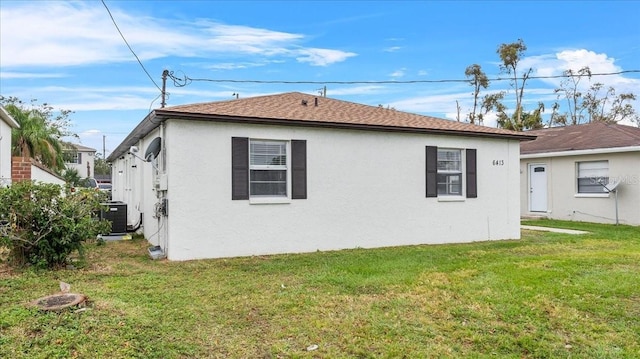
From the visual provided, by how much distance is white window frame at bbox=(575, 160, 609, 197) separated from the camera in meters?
14.6

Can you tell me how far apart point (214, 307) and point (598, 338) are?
152 inches

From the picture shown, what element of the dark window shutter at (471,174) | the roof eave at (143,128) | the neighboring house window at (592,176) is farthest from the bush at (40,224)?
the neighboring house window at (592,176)

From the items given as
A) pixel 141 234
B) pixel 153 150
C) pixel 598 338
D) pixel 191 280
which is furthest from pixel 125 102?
pixel 598 338

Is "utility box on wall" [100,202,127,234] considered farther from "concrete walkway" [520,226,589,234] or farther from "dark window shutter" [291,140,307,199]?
"concrete walkway" [520,226,589,234]

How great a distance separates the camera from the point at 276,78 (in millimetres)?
16594

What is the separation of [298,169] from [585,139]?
1214cm

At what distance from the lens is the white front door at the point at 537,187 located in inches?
645

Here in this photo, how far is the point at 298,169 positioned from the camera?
889cm

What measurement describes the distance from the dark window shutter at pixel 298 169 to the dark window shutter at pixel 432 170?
118 inches

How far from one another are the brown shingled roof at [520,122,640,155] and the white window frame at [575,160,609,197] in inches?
24.9

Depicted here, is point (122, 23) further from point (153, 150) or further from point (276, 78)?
point (276, 78)

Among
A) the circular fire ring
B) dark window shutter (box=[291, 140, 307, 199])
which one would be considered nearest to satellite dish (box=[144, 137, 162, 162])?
dark window shutter (box=[291, 140, 307, 199])

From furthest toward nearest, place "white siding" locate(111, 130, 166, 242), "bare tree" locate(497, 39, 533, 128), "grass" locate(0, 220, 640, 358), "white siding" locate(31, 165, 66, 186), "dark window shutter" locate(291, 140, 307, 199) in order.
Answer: "bare tree" locate(497, 39, 533, 128) < "white siding" locate(31, 165, 66, 186) < "white siding" locate(111, 130, 166, 242) < "dark window shutter" locate(291, 140, 307, 199) < "grass" locate(0, 220, 640, 358)

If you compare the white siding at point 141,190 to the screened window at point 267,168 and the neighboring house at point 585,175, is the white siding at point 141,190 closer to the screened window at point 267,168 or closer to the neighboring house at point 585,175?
the screened window at point 267,168
